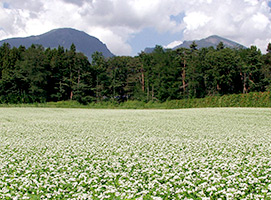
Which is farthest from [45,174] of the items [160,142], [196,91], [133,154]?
[196,91]

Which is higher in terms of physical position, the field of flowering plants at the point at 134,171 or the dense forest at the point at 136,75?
the dense forest at the point at 136,75

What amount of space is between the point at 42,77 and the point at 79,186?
71.3 meters

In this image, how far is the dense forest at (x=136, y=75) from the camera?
72375 mm

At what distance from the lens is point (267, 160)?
8875 mm

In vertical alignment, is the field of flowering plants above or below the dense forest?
below

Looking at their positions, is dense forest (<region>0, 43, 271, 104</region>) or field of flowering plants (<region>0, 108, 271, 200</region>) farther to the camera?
dense forest (<region>0, 43, 271, 104</region>)

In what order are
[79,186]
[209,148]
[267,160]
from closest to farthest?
[79,186]
[267,160]
[209,148]

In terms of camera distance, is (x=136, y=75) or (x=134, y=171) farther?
(x=136, y=75)

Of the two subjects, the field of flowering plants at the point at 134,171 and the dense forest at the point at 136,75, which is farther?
the dense forest at the point at 136,75

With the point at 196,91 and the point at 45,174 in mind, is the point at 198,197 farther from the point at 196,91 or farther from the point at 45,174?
the point at 196,91

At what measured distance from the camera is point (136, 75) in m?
82.4

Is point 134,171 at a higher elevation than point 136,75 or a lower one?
lower

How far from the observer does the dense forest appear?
237ft

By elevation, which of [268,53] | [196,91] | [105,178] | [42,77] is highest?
[268,53]
